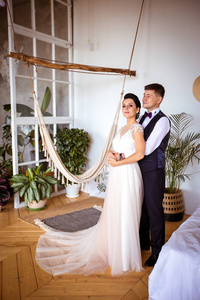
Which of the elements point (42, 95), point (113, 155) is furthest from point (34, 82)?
point (113, 155)

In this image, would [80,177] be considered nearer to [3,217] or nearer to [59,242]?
[59,242]

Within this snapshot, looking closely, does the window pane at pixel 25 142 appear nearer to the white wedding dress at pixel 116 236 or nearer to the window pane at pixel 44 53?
the window pane at pixel 44 53

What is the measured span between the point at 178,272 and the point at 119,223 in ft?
2.27

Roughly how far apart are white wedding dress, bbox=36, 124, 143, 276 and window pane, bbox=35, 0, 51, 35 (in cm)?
236

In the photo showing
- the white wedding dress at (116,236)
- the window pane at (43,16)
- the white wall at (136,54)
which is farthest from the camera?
the window pane at (43,16)

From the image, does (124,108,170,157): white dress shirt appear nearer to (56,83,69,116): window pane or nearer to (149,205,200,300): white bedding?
(149,205,200,300): white bedding

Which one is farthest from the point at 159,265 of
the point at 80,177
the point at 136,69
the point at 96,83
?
the point at 96,83

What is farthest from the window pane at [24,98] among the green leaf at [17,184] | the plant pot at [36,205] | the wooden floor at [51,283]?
the wooden floor at [51,283]

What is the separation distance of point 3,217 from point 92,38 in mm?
2693

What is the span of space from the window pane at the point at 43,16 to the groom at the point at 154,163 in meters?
2.25

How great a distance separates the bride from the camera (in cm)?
191

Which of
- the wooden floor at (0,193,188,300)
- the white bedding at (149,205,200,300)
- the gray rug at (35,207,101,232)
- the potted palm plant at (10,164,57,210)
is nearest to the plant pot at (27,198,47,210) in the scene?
the potted palm plant at (10,164,57,210)

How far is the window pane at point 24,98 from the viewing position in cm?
330

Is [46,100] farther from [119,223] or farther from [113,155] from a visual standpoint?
[119,223]
